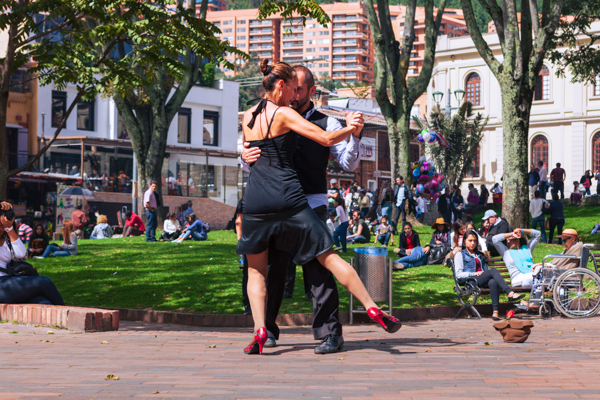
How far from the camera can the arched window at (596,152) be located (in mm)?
47781

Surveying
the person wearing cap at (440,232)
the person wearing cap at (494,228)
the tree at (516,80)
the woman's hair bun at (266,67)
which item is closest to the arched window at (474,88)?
the tree at (516,80)

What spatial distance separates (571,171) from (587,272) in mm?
40451

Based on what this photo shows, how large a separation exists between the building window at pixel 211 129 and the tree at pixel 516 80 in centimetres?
3395

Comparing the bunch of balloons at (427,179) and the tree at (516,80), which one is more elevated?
the tree at (516,80)

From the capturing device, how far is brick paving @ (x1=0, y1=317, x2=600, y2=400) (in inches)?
156

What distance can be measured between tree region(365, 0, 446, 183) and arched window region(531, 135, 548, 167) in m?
29.1

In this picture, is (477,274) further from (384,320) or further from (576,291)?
(384,320)

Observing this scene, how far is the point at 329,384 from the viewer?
419 centimetres

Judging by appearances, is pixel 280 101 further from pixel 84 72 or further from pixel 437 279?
pixel 437 279

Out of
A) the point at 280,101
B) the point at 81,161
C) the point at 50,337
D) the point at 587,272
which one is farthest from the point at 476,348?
the point at 81,161

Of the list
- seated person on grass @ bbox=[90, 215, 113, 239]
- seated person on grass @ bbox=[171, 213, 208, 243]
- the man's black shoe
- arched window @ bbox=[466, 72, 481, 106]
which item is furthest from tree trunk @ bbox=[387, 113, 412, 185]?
arched window @ bbox=[466, 72, 481, 106]

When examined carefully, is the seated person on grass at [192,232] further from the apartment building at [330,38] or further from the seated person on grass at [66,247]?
the apartment building at [330,38]

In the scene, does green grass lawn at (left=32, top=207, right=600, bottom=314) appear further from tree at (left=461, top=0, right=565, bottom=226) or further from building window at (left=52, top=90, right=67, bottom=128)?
building window at (left=52, top=90, right=67, bottom=128)

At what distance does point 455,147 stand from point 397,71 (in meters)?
21.5
